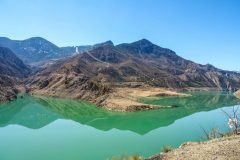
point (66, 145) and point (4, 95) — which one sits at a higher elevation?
point (4, 95)

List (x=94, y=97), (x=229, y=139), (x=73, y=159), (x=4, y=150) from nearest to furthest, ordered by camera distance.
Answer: (x=229, y=139) → (x=73, y=159) → (x=4, y=150) → (x=94, y=97)

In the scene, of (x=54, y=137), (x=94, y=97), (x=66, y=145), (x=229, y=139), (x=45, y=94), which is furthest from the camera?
(x=45, y=94)

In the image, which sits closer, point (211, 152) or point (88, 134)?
point (211, 152)

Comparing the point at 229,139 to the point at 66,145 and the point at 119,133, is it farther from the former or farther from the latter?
the point at 119,133

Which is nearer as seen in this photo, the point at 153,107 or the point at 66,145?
the point at 66,145

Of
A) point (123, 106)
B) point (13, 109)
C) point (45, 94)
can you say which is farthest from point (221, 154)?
point (45, 94)

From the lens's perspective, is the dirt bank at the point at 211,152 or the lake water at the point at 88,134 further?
the lake water at the point at 88,134

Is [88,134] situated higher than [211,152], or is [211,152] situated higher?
[211,152]

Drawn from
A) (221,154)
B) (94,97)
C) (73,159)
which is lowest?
(73,159)

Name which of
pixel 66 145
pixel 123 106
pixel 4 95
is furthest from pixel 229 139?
pixel 4 95

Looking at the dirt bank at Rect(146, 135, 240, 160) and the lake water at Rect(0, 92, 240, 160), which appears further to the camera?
the lake water at Rect(0, 92, 240, 160)
